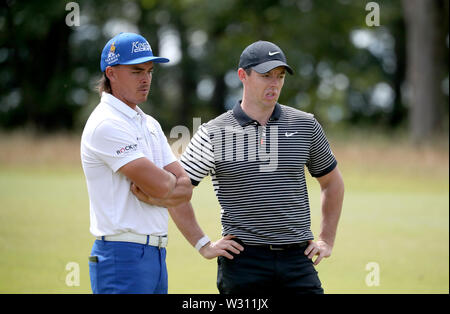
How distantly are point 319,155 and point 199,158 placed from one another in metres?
0.71

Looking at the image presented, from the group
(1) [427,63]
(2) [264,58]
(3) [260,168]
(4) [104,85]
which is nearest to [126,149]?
(4) [104,85]

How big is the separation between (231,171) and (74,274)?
3.29 m

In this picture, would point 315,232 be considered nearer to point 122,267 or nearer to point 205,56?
point 122,267

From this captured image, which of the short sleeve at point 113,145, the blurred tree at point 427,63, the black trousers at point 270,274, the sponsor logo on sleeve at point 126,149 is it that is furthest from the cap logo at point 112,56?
the blurred tree at point 427,63

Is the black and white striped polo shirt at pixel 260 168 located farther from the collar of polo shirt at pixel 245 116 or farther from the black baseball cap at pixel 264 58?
the black baseball cap at pixel 264 58

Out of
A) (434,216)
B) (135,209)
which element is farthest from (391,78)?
(135,209)

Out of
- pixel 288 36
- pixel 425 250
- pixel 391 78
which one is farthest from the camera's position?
pixel 391 78

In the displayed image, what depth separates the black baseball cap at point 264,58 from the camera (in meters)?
3.68

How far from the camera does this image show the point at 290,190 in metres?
3.62

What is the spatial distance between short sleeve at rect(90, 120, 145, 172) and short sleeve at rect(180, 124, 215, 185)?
63cm

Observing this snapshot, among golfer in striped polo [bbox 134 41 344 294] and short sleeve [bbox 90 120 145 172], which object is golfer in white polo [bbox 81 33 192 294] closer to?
short sleeve [bbox 90 120 145 172]

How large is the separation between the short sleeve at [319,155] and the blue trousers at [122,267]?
1.16m

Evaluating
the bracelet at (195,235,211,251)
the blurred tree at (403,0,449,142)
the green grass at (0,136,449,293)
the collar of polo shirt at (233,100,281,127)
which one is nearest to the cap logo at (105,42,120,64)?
the collar of polo shirt at (233,100,281,127)
